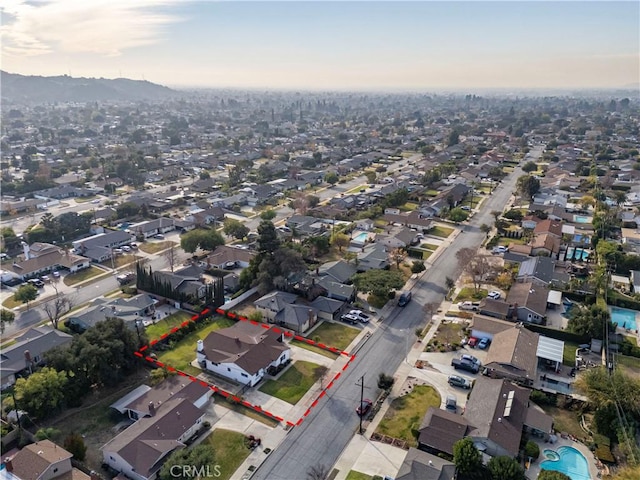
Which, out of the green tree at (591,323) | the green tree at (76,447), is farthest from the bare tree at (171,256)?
the green tree at (591,323)

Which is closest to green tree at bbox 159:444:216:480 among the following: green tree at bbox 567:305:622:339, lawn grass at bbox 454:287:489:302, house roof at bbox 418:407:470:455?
house roof at bbox 418:407:470:455

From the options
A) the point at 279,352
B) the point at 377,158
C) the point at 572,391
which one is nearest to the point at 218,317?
the point at 279,352

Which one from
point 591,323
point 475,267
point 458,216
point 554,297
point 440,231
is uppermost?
point 458,216

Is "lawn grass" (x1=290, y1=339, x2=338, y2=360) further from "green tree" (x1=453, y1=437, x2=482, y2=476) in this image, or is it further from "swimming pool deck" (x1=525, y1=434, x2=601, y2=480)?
"swimming pool deck" (x1=525, y1=434, x2=601, y2=480)

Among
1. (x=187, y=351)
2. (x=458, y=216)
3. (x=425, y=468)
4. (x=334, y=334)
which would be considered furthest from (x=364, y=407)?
(x=458, y=216)

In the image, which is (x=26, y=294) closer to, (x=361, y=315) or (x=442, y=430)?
(x=361, y=315)

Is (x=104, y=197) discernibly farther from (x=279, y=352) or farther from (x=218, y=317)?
(x=279, y=352)
